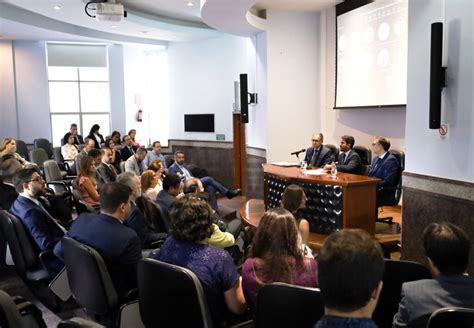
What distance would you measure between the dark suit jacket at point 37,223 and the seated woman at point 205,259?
137cm

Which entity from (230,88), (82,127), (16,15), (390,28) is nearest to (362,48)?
(390,28)

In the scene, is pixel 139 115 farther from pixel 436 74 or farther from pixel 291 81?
pixel 436 74

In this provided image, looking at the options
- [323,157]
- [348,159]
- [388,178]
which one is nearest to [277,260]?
[388,178]

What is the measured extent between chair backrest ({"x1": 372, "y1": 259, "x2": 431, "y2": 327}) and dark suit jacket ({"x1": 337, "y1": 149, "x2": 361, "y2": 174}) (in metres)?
4.08

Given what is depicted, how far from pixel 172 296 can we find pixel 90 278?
64 cm

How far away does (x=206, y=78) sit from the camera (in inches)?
412

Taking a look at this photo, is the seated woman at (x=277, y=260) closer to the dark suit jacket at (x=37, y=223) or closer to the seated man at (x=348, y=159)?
the dark suit jacket at (x=37, y=223)

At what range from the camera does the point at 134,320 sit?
2.46 m

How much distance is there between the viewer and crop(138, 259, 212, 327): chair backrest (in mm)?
1997

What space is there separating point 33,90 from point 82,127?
1.48 metres

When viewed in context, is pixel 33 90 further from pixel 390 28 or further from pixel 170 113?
pixel 390 28

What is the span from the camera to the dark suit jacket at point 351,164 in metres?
6.09

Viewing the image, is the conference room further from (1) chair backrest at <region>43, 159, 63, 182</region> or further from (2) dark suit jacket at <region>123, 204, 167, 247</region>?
(2) dark suit jacket at <region>123, 204, 167, 247</region>

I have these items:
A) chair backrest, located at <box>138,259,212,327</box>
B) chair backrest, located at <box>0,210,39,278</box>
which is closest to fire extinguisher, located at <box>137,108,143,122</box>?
chair backrest, located at <box>0,210,39,278</box>
